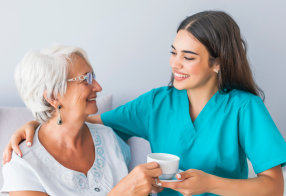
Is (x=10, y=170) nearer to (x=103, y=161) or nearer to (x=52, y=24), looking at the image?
(x=103, y=161)

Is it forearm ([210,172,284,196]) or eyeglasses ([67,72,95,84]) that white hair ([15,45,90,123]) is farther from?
forearm ([210,172,284,196])

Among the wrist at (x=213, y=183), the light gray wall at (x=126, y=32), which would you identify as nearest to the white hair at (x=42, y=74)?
the wrist at (x=213, y=183)

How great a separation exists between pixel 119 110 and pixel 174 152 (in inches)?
13.3

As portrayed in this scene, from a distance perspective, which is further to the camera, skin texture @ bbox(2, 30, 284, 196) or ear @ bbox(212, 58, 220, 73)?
ear @ bbox(212, 58, 220, 73)

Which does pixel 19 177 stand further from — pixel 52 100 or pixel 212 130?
pixel 212 130

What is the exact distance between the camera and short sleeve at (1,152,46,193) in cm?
109

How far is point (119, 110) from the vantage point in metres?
1.48

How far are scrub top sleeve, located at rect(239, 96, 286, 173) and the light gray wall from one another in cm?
86

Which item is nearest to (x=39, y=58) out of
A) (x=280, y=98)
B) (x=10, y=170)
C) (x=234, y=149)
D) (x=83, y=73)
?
(x=83, y=73)

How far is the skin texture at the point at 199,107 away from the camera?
102cm

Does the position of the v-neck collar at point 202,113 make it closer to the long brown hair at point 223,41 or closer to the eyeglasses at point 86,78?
the long brown hair at point 223,41

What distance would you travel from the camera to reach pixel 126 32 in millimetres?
1942

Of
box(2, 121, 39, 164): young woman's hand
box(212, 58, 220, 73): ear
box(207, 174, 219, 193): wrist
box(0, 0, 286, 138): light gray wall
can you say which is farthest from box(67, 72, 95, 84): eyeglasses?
box(0, 0, 286, 138): light gray wall

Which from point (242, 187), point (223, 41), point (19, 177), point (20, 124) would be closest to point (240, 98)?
point (223, 41)
